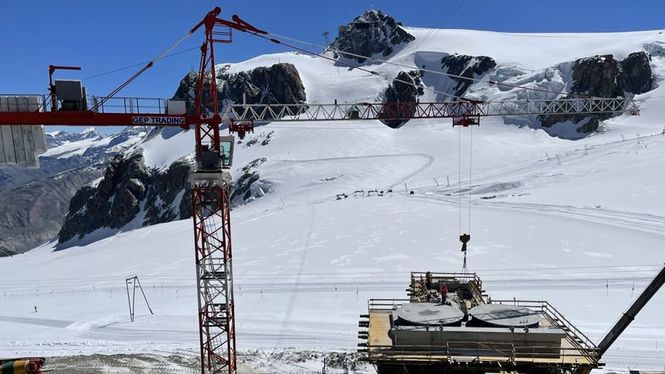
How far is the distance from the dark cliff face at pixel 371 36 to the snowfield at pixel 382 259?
106968mm

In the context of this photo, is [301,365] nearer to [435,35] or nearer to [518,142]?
[518,142]

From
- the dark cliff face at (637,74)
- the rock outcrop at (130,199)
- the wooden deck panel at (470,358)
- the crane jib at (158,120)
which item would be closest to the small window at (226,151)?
A: the crane jib at (158,120)

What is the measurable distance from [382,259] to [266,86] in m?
122

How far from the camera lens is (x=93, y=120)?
2650cm

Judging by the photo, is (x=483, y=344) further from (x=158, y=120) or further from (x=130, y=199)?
(x=130, y=199)

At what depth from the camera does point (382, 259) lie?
43094mm

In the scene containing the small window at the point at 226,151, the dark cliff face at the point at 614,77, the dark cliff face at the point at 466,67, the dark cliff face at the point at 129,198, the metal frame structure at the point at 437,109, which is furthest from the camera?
the dark cliff face at the point at 466,67

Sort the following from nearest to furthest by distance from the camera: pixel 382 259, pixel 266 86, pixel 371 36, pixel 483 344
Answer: pixel 483 344, pixel 382 259, pixel 266 86, pixel 371 36

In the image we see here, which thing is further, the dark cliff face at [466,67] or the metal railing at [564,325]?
the dark cliff face at [466,67]

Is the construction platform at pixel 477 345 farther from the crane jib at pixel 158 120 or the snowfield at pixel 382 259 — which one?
the crane jib at pixel 158 120

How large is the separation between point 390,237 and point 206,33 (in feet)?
89.9

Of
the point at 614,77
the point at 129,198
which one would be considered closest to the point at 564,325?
the point at 614,77

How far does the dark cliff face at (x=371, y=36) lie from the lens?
614ft

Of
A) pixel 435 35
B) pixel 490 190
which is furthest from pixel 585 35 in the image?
pixel 490 190
